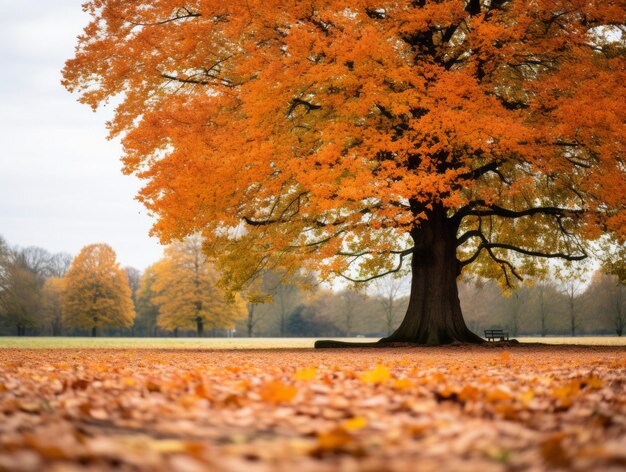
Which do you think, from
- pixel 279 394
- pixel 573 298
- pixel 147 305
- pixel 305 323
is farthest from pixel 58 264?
pixel 279 394

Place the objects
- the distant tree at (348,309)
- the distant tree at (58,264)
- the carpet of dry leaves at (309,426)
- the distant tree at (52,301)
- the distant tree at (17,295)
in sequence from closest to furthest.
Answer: the carpet of dry leaves at (309,426) < the distant tree at (17,295) < the distant tree at (52,301) < the distant tree at (348,309) < the distant tree at (58,264)

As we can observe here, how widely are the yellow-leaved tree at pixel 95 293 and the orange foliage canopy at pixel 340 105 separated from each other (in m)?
41.9

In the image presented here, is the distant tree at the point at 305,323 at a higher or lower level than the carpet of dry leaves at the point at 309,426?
lower

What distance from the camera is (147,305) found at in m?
68.4

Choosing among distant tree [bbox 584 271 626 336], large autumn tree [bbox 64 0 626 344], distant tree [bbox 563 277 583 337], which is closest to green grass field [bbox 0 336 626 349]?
large autumn tree [bbox 64 0 626 344]

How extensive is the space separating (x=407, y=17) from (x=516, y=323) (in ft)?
153

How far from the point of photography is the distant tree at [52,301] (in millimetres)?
55562

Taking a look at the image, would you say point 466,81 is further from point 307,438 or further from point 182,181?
point 307,438

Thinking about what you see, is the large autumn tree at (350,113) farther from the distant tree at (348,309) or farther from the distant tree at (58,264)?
the distant tree at (58,264)

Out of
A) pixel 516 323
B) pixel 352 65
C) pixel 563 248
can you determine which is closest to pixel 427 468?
pixel 352 65

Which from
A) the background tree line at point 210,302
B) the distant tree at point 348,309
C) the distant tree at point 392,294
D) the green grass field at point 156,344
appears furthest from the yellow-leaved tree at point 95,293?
the distant tree at point 392,294

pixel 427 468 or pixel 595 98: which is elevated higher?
pixel 595 98

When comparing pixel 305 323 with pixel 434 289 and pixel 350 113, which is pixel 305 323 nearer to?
pixel 434 289

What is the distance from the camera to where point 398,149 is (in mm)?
13359
